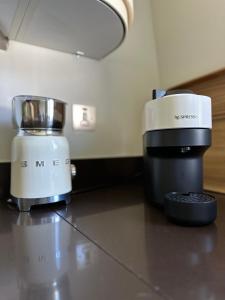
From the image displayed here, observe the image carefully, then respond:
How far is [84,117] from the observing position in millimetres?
899

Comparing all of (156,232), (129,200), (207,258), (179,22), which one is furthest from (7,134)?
(179,22)

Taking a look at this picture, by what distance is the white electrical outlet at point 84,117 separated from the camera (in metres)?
0.88

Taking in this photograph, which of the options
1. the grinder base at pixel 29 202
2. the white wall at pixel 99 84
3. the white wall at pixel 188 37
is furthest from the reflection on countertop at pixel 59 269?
the white wall at pixel 188 37

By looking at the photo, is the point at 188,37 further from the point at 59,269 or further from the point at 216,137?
the point at 59,269

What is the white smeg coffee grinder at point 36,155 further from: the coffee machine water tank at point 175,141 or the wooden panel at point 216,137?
the wooden panel at point 216,137

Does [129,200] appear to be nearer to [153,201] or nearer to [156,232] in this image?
[153,201]

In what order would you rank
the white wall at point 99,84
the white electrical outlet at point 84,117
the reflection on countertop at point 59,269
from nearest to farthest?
the reflection on countertop at point 59,269, the white wall at point 99,84, the white electrical outlet at point 84,117

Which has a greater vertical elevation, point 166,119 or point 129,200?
point 166,119

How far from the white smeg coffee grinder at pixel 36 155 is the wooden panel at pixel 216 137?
0.54 meters

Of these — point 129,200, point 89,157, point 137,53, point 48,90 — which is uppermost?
point 137,53

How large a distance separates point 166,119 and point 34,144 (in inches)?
13.0

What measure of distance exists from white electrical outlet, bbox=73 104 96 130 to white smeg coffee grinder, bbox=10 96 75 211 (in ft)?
0.81

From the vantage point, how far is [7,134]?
75cm

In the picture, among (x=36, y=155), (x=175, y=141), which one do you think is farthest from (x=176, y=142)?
(x=36, y=155)
